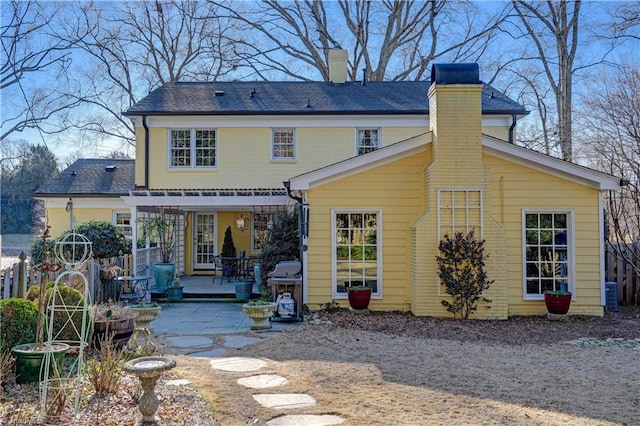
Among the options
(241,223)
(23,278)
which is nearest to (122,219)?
(241,223)

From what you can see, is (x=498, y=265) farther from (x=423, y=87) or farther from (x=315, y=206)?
(x=423, y=87)

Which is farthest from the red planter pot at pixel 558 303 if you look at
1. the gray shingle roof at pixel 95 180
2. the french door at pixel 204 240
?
the gray shingle roof at pixel 95 180

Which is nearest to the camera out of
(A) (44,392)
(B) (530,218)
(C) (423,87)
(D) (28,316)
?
(A) (44,392)

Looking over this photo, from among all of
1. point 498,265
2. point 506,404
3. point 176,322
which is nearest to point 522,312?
point 498,265

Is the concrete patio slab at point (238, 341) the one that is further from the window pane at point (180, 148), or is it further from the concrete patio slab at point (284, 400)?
the window pane at point (180, 148)

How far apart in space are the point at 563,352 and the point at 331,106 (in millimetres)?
10346

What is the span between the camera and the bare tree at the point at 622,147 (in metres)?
10.0

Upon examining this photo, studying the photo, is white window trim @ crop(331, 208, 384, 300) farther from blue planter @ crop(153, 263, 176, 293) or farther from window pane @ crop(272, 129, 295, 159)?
window pane @ crop(272, 129, 295, 159)

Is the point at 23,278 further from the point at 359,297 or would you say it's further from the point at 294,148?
the point at 294,148

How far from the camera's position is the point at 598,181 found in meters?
9.26

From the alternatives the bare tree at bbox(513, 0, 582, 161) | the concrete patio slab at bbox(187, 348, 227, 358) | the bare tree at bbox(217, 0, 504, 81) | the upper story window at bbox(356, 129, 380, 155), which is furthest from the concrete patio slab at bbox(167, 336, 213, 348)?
the bare tree at bbox(217, 0, 504, 81)

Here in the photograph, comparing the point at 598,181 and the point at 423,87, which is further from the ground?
the point at 423,87

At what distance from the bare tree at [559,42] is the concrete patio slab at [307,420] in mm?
18441

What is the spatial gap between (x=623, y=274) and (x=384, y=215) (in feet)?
19.8
